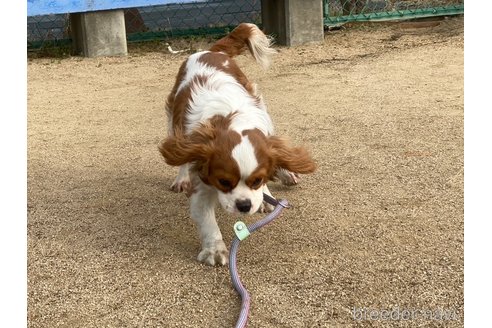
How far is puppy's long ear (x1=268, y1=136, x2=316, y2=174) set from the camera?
295cm

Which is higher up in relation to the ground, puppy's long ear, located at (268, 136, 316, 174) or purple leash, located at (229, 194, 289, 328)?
puppy's long ear, located at (268, 136, 316, 174)

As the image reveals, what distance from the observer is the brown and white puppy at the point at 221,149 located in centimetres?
276

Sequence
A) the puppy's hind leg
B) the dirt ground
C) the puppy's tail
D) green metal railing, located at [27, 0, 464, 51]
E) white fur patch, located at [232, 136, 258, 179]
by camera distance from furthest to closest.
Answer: green metal railing, located at [27, 0, 464, 51], the puppy's tail, the puppy's hind leg, white fur patch, located at [232, 136, 258, 179], the dirt ground

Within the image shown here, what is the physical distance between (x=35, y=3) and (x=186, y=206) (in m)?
4.43

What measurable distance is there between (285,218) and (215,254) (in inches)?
21.3

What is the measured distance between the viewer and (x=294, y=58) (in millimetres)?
7273

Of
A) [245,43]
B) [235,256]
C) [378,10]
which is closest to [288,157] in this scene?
[235,256]

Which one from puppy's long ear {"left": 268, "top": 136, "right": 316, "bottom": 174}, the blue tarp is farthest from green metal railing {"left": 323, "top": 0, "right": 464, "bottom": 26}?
puppy's long ear {"left": 268, "top": 136, "right": 316, "bottom": 174}

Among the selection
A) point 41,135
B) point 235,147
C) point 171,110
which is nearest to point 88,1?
point 41,135

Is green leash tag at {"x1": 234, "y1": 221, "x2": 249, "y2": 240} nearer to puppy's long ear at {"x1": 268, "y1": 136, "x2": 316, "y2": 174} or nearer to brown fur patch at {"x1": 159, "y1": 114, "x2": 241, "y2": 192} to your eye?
brown fur patch at {"x1": 159, "y1": 114, "x2": 241, "y2": 192}

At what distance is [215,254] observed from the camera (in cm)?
292

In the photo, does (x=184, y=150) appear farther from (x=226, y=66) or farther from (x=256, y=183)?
(x=226, y=66)

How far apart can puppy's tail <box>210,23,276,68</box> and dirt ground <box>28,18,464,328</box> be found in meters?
0.60

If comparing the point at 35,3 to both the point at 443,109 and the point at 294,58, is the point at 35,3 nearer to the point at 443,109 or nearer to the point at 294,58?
the point at 294,58
